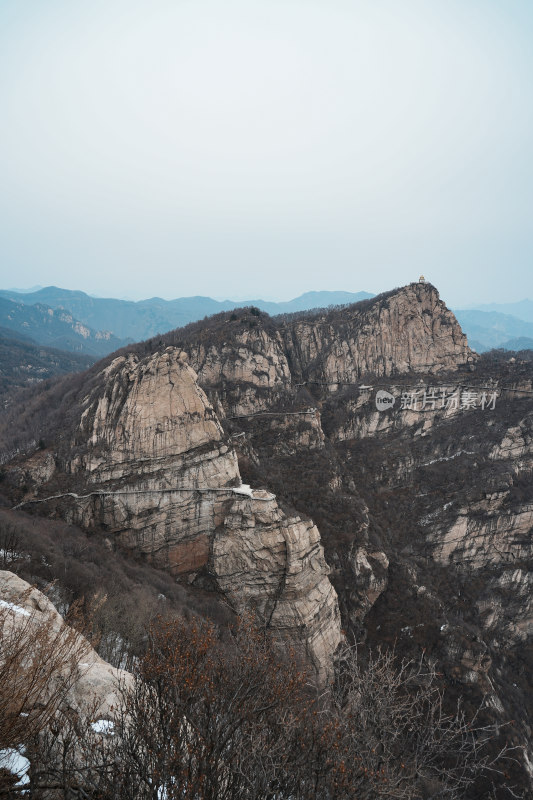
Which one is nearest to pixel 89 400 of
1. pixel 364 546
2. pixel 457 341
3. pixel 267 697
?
pixel 364 546

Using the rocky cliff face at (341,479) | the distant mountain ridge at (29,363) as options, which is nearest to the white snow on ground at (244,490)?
the rocky cliff face at (341,479)

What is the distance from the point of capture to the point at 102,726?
841cm

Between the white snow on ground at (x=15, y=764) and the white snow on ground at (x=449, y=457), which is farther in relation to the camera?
the white snow on ground at (x=449, y=457)

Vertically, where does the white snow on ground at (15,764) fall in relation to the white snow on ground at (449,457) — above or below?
above

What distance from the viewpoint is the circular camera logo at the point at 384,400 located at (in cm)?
6744

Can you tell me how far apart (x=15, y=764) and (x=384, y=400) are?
6649cm

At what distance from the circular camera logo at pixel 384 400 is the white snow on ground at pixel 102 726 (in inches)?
2484

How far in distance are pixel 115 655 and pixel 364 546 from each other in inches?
1169

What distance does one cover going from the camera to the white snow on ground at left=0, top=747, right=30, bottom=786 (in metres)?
6.52

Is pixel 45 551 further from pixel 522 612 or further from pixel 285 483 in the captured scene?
pixel 522 612

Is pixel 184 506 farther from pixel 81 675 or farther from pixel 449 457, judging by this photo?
pixel 449 457

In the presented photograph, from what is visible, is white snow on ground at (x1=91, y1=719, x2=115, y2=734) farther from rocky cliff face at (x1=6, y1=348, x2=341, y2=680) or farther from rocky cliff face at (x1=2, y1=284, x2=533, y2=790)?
rocky cliff face at (x1=2, y1=284, x2=533, y2=790)

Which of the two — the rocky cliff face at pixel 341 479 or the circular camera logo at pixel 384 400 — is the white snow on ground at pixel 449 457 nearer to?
the rocky cliff face at pixel 341 479

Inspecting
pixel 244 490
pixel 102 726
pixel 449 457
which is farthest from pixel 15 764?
pixel 449 457
